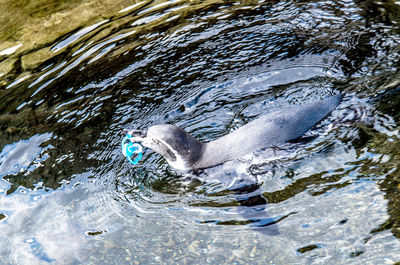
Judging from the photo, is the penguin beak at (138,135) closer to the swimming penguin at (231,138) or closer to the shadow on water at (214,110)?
the swimming penguin at (231,138)

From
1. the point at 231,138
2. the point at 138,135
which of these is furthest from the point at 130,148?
the point at 231,138

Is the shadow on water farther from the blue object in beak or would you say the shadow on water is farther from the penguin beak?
the penguin beak

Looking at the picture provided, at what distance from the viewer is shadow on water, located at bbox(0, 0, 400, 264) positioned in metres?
5.22

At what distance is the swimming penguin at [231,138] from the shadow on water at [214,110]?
0.47 ft

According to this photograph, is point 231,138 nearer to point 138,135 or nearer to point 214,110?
point 214,110

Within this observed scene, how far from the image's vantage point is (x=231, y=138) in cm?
611

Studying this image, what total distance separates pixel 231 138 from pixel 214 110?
1089 mm

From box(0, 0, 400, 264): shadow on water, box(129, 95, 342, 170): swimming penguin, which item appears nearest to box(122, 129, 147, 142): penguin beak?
Result: box(129, 95, 342, 170): swimming penguin

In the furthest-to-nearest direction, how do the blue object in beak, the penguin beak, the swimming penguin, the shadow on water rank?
the blue object in beak < the penguin beak < the swimming penguin < the shadow on water

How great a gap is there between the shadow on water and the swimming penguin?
0.47 feet

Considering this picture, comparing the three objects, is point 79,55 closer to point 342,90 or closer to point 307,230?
point 342,90

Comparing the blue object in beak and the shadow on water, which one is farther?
the blue object in beak

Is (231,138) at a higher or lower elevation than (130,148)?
lower

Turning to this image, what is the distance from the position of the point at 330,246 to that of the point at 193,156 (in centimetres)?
211
